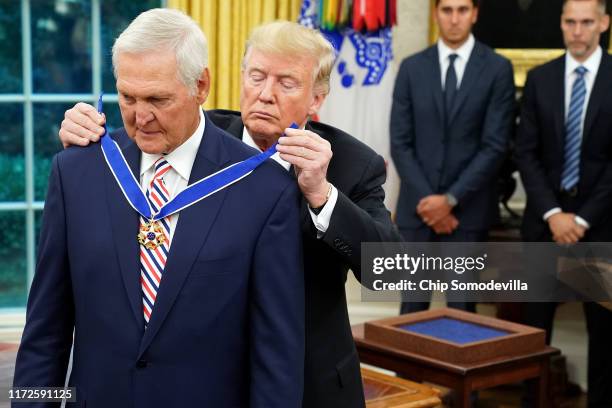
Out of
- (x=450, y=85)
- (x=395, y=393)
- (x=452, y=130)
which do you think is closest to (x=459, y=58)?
(x=450, y=85)

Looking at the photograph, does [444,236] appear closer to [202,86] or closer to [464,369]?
[464,369]

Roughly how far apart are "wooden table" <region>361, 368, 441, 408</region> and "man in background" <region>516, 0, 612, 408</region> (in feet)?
4.61

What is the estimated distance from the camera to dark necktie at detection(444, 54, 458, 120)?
181 inches

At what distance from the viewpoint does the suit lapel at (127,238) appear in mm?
1901

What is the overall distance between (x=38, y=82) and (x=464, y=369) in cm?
262

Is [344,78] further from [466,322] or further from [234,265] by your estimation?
[234,265]

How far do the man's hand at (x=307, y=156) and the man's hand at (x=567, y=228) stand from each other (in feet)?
8.55

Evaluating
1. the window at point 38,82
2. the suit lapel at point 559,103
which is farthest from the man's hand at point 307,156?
the window at point 38,82

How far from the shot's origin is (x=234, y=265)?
194 centimetres

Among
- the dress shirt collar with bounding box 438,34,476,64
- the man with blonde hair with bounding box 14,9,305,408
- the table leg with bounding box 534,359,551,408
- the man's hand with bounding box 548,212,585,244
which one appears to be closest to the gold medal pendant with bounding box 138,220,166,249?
the man with blonde hair with bounding box 14,9,305,408

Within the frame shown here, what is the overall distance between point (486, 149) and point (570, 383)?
1.36 metres

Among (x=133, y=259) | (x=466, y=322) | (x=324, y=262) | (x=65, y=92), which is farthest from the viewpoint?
(x=65, y=92)

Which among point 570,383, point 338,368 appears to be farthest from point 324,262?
point 570,383

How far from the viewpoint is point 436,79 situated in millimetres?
4613
